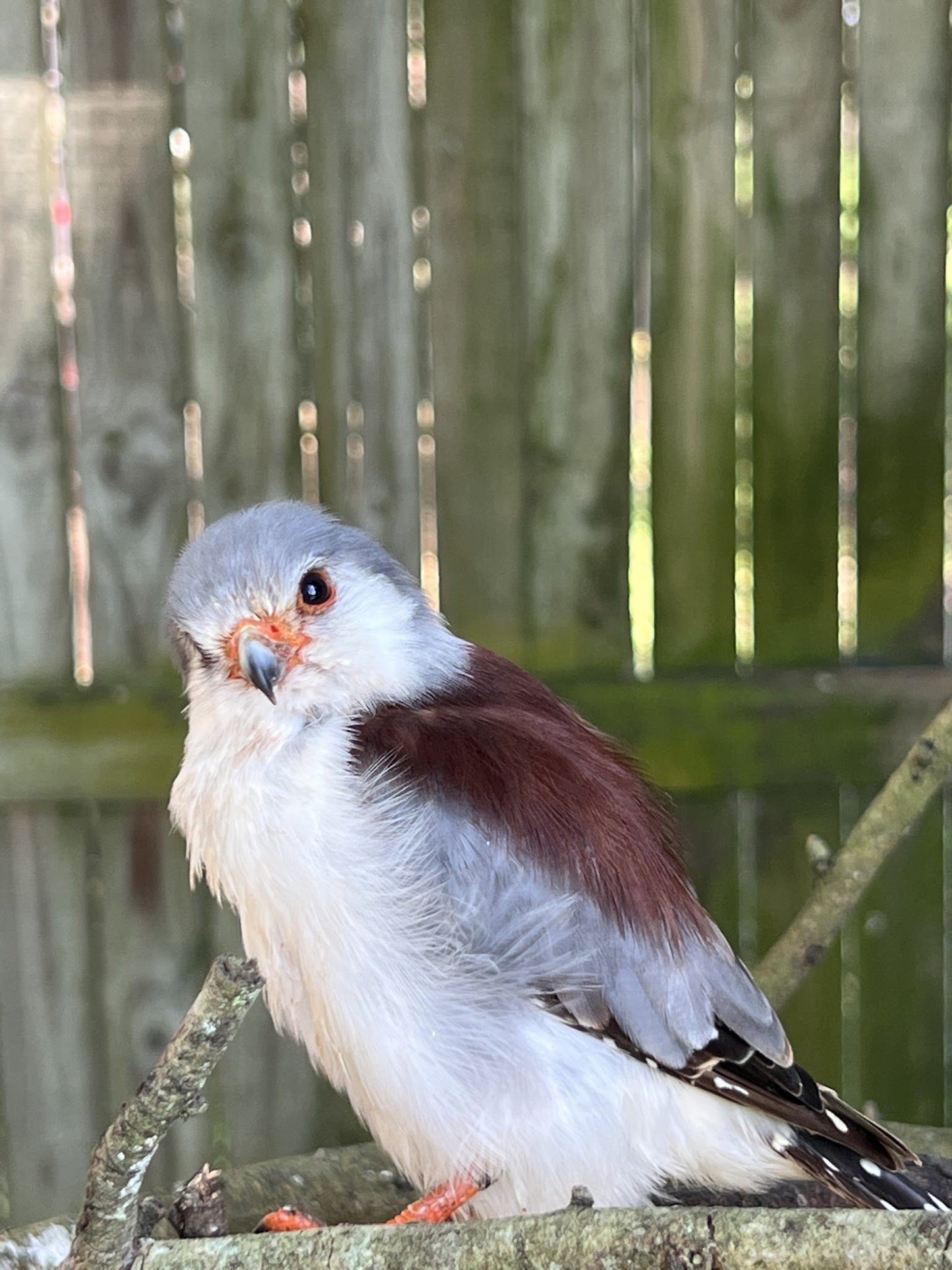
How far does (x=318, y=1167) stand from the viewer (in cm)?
227

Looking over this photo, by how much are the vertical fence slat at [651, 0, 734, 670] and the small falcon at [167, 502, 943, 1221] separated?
39.6 inches

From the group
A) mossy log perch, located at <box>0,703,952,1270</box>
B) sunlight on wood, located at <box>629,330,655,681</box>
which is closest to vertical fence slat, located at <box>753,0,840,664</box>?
sunlight on wood, located at <box>629,330,655,681</box>

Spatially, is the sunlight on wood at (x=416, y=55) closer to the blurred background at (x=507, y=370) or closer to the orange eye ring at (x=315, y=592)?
the blurred background at (x=507, y=370)

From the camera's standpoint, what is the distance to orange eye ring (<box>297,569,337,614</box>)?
199 centimetres

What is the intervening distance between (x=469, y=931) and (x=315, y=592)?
0.55m

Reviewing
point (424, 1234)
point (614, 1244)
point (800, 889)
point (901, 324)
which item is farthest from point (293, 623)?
point (901, 324)

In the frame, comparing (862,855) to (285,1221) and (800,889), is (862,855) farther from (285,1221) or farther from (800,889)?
(285,1221)

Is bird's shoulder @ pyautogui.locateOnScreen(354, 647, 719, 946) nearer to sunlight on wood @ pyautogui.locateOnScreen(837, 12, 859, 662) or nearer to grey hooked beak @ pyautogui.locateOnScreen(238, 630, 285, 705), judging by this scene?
grey hooked beak @ pyautogui.locateOnScreen(238, 630, 285, 705)

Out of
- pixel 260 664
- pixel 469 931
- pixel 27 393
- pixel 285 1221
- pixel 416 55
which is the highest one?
pixel 416 55

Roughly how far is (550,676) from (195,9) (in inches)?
60.5

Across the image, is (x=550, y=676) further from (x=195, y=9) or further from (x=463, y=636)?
(x=195, y=9)

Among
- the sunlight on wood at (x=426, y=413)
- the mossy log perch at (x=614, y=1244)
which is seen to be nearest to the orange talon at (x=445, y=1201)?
the mossy log perch at (x=614, y=1244)

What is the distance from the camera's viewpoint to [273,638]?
77.1 inches

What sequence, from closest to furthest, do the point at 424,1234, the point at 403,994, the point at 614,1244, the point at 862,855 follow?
the point at 614,1244
the point at 424,1234
the point at 403,994
the point at 862,855
